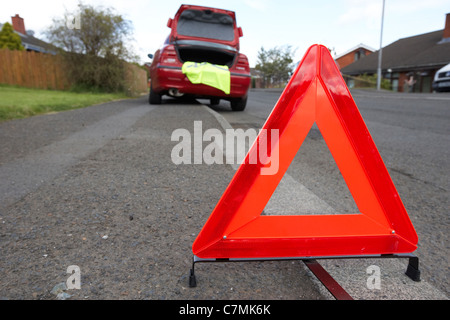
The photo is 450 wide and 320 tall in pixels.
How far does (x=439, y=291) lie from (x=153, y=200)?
1.80m

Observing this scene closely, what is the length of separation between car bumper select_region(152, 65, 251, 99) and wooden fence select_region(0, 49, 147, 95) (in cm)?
1004

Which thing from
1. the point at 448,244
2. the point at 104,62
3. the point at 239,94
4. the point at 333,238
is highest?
the point at 104,62

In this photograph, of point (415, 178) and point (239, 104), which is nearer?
point (415, 178)

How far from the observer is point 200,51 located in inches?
336

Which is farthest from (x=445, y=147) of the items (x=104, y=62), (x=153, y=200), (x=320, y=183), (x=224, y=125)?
(x=104, y=62)

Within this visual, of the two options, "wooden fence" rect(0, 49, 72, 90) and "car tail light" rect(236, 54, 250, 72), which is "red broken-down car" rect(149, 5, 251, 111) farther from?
"wooden fence" rect(0, 49, 72, 90)

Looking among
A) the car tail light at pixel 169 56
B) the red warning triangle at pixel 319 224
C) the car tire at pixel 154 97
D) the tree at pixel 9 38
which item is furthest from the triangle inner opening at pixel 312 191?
the tree at pixel 9 38

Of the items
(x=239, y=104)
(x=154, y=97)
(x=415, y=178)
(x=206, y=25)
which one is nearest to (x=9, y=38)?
(x=154, y=97)

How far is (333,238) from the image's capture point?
4.99 ft

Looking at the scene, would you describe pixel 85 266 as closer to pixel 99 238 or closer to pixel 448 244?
pixel 99 238

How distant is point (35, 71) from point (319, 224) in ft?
64.5

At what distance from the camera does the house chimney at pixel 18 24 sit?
41956mm

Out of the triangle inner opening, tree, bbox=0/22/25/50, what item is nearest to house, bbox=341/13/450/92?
the triangle inner opening

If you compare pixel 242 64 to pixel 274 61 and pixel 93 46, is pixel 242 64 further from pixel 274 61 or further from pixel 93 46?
pixel 274 61
